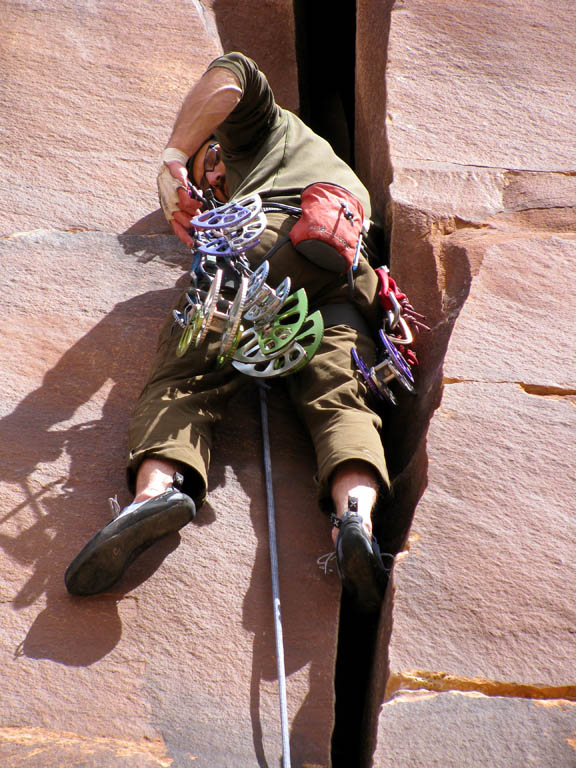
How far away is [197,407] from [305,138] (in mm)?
1231

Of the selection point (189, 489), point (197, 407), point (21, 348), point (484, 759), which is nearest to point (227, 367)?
point (197, 407)

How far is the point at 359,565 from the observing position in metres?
2.41

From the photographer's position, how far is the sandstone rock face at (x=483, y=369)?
222cm

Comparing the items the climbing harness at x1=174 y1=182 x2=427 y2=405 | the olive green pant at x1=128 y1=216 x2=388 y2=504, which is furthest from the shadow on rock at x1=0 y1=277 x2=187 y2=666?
the climbing harness at x1=174 y1=182 x2=427 y2=405

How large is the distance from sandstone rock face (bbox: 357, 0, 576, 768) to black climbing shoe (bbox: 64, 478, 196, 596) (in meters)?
0.61

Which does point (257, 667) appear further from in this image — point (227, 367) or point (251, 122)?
point (251, 122)

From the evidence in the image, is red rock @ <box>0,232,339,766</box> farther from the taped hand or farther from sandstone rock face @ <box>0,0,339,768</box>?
the taped hand

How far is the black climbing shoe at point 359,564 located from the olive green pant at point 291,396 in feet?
0.71

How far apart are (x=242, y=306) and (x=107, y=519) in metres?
0.72

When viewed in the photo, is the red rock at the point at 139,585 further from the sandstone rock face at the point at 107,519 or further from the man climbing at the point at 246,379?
the man climbing at the point at 246,379

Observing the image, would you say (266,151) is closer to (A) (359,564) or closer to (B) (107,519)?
(B) (107,519)

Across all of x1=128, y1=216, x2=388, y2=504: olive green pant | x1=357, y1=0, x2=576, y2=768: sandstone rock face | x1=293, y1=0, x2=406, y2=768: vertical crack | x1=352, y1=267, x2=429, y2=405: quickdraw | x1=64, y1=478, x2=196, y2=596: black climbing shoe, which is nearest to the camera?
x1=357, y1=0, x2=576, y2=768: sandstone rock face

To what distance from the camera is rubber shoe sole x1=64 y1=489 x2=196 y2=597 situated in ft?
7.72

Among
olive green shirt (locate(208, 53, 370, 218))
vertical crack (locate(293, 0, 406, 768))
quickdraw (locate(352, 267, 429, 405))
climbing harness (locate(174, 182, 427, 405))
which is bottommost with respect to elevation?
vertical crack (locate(293, 0, 406, 768))
